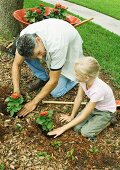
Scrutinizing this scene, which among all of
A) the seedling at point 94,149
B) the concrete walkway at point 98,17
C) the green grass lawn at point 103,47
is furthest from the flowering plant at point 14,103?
the concrete walkway at point 98,17

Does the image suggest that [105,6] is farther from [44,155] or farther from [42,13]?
[44,155]

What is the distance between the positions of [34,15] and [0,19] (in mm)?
864

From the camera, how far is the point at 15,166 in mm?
3500

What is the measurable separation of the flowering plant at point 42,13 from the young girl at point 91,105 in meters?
1.61

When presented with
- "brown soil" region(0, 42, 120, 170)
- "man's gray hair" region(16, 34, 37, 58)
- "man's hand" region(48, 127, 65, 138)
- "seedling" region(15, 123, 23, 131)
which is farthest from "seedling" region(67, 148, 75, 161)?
"man's gray hair" region(16, 34, 37, 58)

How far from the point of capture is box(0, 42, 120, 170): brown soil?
11.7 feet

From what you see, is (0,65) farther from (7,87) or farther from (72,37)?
(72,37)

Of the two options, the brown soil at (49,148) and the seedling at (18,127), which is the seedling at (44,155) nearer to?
the brown soil at (49,148)

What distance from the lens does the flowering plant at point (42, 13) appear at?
510 cm

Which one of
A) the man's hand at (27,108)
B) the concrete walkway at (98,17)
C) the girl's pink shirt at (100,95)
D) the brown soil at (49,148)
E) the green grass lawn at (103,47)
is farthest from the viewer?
the concrete walkway at (98,17)

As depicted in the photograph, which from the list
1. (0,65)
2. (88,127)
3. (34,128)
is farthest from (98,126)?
(0,65)

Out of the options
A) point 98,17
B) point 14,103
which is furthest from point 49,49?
point 98,17

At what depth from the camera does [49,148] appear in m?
3.72

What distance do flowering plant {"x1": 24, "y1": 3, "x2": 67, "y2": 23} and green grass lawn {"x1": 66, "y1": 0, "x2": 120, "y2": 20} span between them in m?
3.80
